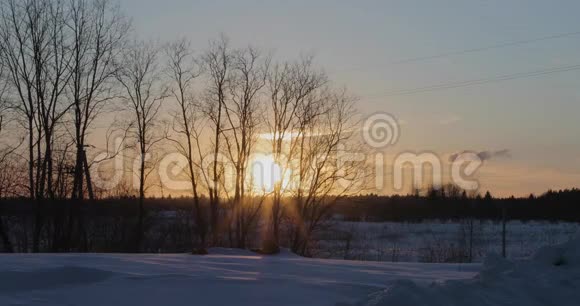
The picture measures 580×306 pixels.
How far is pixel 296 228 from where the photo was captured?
34031 mm

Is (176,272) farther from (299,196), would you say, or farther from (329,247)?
(329,247)

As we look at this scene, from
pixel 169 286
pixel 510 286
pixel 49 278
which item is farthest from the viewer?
pixel 510 286

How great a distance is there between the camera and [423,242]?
141 ft

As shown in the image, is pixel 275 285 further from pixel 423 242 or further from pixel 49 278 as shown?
pixel 423 242

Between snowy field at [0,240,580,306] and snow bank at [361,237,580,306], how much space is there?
0.4 inches

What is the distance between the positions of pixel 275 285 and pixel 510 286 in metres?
2.64

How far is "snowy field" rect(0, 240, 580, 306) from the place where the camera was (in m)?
5.85

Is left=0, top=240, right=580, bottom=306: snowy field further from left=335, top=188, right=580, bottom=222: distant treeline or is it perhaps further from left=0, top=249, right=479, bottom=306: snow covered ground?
left=335, top=188, right=580, bottom=222: distant treeline

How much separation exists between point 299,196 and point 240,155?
3.82m

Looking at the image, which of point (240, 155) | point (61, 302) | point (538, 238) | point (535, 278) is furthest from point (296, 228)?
point (61, 302)

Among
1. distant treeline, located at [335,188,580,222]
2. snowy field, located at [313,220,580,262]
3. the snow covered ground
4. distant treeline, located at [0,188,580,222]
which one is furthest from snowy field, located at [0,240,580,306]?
distant treeline, located at [335,188,580,222]

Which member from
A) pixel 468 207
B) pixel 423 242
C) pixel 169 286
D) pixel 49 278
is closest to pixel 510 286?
pixel 169 286

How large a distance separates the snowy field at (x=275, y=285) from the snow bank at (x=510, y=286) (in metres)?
0.01

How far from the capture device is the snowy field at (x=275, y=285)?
5.85m
